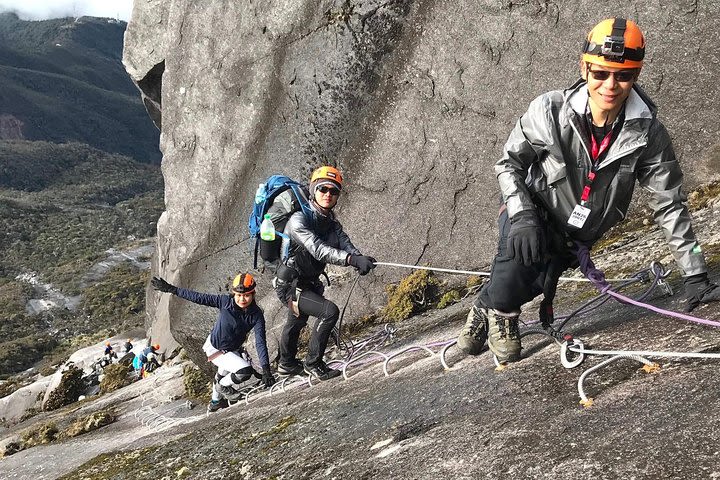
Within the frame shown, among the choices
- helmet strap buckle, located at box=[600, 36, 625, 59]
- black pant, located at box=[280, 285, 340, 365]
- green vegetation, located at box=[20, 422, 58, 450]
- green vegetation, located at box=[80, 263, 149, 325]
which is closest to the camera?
helmet strap buckle, located at box=[600, 36, 625, 59]

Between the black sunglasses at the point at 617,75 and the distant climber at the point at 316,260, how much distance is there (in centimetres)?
413

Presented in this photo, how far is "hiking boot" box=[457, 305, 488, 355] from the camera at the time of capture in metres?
5.54

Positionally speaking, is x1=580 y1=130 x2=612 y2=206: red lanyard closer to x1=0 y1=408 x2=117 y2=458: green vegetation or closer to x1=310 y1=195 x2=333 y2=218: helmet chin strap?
x1=310 y1=195 x2=333 y2=218: helmet chin strap

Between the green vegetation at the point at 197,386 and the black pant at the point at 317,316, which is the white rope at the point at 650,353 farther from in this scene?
the green vegetation at the point at 197,386

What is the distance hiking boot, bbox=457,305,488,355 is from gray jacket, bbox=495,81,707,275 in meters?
1.27

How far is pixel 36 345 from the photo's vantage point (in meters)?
64.7

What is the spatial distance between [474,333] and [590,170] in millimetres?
2010

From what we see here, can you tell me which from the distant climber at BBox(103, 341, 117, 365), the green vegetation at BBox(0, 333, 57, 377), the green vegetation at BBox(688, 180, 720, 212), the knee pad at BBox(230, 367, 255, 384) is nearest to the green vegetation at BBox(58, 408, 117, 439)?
the knee pad at BBox(230, 367, 255, 384)

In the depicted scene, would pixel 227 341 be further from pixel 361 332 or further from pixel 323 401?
pixel 323 401

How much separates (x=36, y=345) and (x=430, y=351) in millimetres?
69316

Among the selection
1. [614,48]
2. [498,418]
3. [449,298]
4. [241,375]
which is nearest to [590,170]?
[614,48]

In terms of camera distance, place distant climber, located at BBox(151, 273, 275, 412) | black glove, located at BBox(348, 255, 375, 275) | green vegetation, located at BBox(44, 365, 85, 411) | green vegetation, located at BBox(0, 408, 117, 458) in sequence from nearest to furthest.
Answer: black glove, located at BBox(348, 255, 375, 275)
distant climber, located at BBox(151, 273, 275, 412)
green vegetation, located at BBox(0, 408, 117, 458)
green vegetation, located at BBox(44, 365, 85, 411)

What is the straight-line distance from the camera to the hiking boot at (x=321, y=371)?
27.0ft

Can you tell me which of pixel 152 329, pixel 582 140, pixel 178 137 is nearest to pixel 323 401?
pixel 582 140
